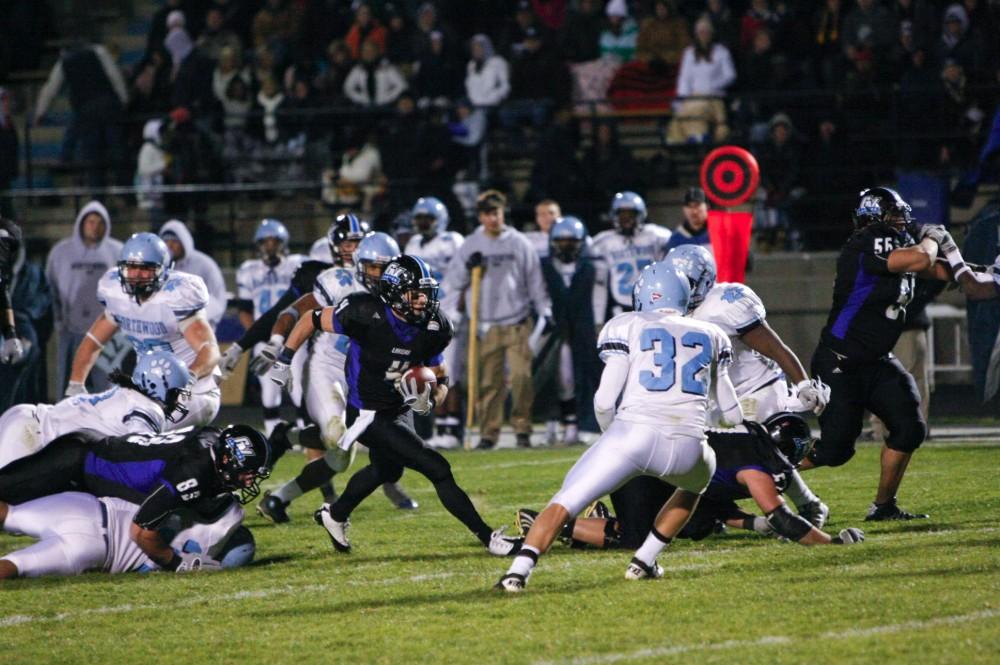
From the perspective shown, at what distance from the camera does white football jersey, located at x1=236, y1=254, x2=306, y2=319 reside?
12484 millimetres

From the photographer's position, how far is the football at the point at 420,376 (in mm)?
7355

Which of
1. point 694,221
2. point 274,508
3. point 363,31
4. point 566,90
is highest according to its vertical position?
point 363,31

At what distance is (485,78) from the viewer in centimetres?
1547

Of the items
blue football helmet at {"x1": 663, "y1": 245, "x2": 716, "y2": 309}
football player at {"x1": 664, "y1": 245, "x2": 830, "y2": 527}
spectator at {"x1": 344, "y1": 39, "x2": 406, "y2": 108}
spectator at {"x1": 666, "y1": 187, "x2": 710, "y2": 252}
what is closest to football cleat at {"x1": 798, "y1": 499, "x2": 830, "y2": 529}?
football player at {"x1": 664, "y1": 245, "x2": 830, "y2": 527}

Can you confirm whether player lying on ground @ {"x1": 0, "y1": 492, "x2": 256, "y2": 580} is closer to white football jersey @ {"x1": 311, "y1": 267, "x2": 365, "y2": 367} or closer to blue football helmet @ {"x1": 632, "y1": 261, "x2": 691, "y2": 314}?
white football jersey @ {"x1": 311, "y1": 267, "x2": 365, "y2": 367}

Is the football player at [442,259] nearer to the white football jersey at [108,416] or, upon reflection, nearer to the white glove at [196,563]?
the white football jersey at [108,416]

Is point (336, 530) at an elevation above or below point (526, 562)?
below

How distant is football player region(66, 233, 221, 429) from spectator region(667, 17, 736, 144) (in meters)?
6.89

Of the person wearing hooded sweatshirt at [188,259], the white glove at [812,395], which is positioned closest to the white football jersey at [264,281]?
the person wearing hooded sweatshirt at [188,259]

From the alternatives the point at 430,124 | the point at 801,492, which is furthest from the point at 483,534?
the point at 430,124

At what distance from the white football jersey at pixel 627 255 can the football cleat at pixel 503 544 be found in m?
5.45

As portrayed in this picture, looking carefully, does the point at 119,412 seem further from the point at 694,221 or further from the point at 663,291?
the point at 694,221

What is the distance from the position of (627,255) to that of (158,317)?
15.2ft

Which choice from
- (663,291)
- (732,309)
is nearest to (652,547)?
(663,291)
